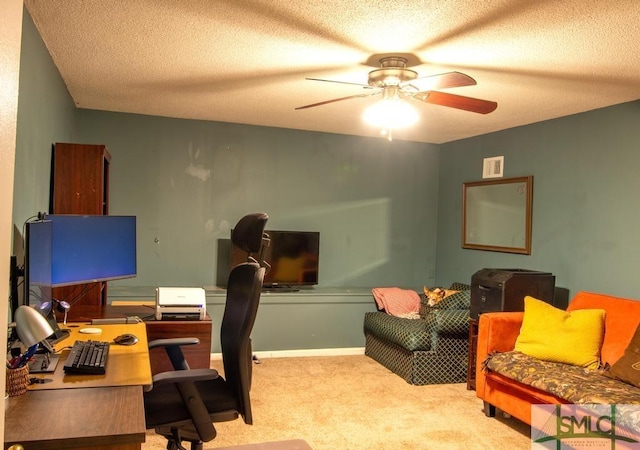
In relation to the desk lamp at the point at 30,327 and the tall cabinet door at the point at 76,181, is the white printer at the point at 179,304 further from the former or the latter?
the desk lamp at the point at 30,327

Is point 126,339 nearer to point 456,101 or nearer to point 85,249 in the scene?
point 85,249

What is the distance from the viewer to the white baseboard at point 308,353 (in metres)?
5.08

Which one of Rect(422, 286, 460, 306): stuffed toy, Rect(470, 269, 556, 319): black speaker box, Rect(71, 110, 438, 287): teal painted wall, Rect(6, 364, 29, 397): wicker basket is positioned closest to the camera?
Rect(6, 364, 29, 397): wicker basket

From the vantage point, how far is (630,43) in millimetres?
2703

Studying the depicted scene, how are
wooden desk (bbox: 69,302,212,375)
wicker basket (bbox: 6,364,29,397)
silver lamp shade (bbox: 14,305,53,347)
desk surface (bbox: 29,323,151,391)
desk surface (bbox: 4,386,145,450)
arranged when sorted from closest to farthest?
desk surface (bbox: 4,386,145,450) → silver lamp shade (bbox: 14,305,53,347) → wicker basket (bbox: 6,364,29,397) → desk surface (bbox: 29,323,151,391) → wooden desk (bbox: 69,302,212,375)

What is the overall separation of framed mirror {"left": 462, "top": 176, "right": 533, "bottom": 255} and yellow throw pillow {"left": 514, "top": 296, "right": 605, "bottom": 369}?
1.18 metres

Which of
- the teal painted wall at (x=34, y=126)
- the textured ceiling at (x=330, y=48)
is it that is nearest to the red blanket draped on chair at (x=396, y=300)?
the textured ceiling at (x=330, y=48)

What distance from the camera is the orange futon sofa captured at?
3002 mm

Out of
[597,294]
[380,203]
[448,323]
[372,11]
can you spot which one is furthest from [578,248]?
[372,11]

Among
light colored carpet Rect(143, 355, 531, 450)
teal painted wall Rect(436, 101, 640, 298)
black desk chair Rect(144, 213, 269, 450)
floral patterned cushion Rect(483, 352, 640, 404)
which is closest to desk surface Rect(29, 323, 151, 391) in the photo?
black desk chair Rect(144, 213, 269, 450)

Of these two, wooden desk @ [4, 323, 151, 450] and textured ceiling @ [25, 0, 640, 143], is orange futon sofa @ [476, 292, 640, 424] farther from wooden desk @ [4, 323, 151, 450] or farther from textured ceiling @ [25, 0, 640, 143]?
wooden desk @ [4, 323, 151, 450]

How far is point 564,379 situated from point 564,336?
18.3 inches

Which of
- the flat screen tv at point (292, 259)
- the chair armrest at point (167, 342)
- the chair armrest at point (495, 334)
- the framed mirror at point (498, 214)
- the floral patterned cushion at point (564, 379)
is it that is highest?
the framed mirror at point (498, 214)

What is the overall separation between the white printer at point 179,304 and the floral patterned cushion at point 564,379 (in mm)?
1934
